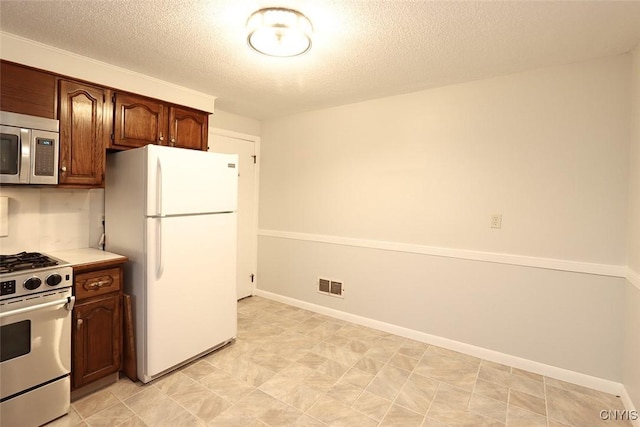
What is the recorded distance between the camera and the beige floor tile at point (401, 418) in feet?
6.51

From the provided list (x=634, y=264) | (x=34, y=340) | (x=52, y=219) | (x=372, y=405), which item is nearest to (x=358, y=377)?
(x=372, y=405)

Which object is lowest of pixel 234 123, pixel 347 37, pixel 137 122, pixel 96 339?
pixel 96 339

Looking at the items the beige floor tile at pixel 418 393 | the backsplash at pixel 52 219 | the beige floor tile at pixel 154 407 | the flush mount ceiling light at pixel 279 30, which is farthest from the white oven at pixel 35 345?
the beige floor tile at pixel 418 393

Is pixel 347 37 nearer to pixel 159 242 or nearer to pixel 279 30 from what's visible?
pixel 279 30

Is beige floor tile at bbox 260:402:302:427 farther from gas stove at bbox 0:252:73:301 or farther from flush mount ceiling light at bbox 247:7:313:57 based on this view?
flush mount ceiling light at bbox 247:7:313:57

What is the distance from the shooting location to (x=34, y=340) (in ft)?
6.19

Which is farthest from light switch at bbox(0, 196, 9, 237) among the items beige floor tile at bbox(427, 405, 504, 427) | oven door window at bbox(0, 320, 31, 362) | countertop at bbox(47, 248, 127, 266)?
beige floor tile at bbox(427, 405, 504, 427)

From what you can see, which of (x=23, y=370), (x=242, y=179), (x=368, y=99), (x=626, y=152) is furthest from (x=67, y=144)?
(x=626, y=152)

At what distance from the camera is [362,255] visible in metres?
3.49

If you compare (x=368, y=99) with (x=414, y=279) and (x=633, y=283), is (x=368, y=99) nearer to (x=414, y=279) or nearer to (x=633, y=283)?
(x=414, y=279)

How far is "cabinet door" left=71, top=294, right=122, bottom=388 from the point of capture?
2.13 m

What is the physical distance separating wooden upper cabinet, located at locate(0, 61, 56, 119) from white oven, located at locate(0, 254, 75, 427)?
1077 millimetres

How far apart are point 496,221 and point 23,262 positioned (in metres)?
3.36

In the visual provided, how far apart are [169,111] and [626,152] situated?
11.7 feet
